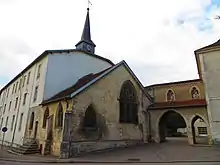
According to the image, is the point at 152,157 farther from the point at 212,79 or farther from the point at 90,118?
the point at 212,79

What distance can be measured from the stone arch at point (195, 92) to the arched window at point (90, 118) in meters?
16.6

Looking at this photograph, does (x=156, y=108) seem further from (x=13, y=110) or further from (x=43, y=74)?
(x=13, y=110)

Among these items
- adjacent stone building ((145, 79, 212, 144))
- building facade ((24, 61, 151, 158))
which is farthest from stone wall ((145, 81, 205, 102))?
building facade ((24, 61, 151, 158))

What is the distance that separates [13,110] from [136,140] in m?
18.2

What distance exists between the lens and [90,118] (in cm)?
1596

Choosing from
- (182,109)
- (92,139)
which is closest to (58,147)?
(92,139)

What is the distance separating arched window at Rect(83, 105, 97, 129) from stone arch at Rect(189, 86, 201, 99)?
54.6 ft

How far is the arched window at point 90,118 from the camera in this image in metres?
15.6

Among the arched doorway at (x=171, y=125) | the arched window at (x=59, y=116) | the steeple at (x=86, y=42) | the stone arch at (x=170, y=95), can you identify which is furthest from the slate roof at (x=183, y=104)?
the steeple at (x=86, y=42)

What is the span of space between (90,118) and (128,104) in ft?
16.2

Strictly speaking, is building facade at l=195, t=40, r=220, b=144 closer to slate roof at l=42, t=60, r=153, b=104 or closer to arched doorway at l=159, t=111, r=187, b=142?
arched doorway at l=159, t=111, r=187, b=142

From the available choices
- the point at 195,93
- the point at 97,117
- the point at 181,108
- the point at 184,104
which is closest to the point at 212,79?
the point at 184,104

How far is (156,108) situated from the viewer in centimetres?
2089

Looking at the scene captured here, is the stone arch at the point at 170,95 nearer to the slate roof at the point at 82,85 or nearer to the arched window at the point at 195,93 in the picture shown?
the arched window at the point at 195,93
